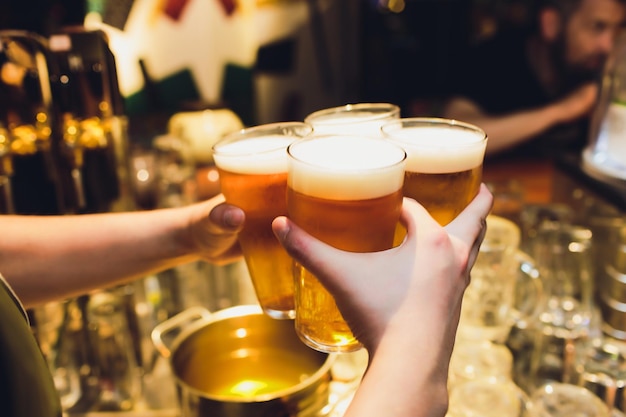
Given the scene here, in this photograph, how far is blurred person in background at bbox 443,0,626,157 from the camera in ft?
10.7

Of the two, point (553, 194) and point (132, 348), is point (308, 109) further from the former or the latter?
point (132, 348)

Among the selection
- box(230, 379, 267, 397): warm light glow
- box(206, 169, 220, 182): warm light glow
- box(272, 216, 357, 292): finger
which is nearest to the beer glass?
box(272, 216, 357, 292): finger

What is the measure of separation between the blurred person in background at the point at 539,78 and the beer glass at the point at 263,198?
2633 millimetres

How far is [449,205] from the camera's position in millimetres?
930

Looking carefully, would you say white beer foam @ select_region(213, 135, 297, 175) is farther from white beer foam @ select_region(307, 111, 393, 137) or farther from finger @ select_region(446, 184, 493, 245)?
finger @ select_region(446, 184, 493, 245)

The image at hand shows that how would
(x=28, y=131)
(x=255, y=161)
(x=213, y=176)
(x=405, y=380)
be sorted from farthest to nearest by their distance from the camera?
1. (x=213, y=176)
2. (x=28, y=131)
3. (x=255, y=161)
4. (x=405, y=380)

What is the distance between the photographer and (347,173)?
0.76 metres

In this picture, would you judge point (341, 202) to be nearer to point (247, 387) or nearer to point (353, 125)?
Answer: point (353, 125)

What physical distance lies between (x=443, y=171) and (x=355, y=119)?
0.23 metres

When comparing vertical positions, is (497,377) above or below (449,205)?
below

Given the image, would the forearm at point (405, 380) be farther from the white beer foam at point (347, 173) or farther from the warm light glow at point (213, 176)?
the warm light glow at point (213, 176)

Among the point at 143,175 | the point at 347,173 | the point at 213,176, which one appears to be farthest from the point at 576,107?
the point at 347,173

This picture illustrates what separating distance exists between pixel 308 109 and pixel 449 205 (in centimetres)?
446

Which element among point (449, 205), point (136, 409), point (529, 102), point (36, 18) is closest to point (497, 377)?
point (449, 205)
